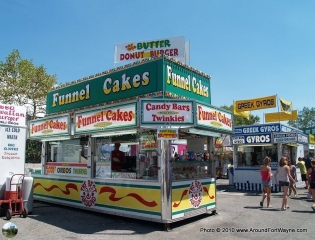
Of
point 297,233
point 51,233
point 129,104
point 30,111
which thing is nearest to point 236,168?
point 297,233

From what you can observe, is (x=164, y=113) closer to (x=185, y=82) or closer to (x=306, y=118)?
(x=185, y=82)

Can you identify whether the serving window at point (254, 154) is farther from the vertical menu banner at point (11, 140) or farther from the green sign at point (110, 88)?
the vertical menu banner at point (11, 140)

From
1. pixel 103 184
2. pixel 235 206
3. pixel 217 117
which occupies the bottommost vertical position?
pixel 235 206

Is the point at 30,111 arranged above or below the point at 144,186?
above

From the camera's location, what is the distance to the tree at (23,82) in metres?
26.1

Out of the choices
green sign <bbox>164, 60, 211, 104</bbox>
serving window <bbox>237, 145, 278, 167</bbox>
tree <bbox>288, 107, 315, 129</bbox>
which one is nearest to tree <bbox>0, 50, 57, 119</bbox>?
serving window <bbox>237, 145, 278, 167</bbox>

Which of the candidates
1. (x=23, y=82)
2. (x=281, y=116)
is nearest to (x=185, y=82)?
(x=281, y=116)

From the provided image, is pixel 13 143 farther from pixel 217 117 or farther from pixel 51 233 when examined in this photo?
pixel 217 117

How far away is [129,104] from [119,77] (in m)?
1.80

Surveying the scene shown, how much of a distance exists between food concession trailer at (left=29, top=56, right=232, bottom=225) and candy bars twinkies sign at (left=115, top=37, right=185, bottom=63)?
143 centimetres

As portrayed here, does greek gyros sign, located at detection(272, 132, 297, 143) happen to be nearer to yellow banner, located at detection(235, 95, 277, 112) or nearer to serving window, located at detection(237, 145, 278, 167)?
serving window, located at detection(237, 145, 278, 167)

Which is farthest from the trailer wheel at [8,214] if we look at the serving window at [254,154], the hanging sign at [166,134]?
the serving window at [254,154]

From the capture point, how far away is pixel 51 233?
688cm

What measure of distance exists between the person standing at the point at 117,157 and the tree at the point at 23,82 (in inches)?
760
